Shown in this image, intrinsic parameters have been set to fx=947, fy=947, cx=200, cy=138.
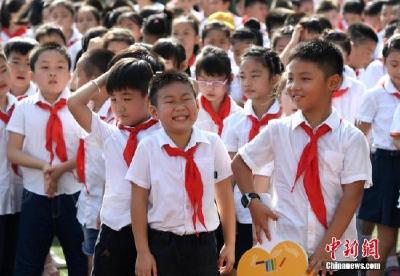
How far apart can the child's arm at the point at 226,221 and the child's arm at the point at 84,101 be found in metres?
0.72

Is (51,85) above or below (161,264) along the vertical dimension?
above

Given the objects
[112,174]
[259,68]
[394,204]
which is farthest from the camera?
[394,204]

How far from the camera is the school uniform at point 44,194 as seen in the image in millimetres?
5367

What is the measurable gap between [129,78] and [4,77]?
5.06 feet

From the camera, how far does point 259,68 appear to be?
17.7ft

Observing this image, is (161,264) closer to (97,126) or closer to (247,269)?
(247,269)

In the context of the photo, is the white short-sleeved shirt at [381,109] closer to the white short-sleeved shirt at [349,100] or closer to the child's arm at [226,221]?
the white short-sleeved shirt at [349,100]

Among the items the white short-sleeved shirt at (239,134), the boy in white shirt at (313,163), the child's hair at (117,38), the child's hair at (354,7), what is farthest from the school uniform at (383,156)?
the child's hair at (354,7)

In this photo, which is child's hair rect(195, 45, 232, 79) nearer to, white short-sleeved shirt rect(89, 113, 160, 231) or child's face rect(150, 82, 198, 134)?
white short-sleeved shirt rect(89, 113, 160, 231)

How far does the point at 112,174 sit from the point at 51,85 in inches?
53.7

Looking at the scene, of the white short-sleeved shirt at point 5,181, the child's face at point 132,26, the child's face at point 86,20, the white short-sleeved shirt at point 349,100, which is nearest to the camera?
the white short-sleeved shirt at point 5,181

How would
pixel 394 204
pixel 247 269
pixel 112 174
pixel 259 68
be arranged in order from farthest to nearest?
pixel 394 204 → pixel 259 68 → pixel 112 174 → pixel 247 269

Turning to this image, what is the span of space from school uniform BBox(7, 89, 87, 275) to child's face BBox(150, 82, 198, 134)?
1455 millimetres

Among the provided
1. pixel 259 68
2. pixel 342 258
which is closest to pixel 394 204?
pixel 259 68
